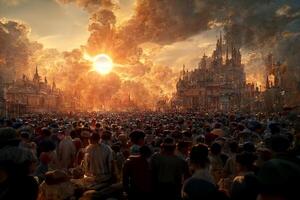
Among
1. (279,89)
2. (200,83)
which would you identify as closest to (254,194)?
(279,89)

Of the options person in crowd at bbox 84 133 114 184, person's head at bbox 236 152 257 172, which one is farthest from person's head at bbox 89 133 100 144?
person's head at bbox 236 152 257 172

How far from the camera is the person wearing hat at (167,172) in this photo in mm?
7633

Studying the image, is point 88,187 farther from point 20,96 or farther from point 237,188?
point 20,96

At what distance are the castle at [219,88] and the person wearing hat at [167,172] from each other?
7666 centimetres

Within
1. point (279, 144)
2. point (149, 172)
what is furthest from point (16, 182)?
point (279, 144)

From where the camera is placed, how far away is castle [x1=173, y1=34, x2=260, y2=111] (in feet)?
292

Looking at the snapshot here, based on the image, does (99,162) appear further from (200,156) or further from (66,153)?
(66,153)

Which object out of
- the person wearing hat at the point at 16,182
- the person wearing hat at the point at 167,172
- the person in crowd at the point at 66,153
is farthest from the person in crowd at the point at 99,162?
the person wearing hat at the point at 16,182

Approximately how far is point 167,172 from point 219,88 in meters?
95.5

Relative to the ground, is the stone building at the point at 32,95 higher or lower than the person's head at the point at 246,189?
higher

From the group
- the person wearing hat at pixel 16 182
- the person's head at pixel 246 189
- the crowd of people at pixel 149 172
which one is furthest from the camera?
the person's head at pixel 246 189

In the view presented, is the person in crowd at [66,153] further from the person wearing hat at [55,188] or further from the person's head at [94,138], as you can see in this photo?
the person wearing hat at [55,188]

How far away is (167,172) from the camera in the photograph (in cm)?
764

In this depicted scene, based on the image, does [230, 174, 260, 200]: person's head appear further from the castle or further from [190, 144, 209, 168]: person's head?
the castle
